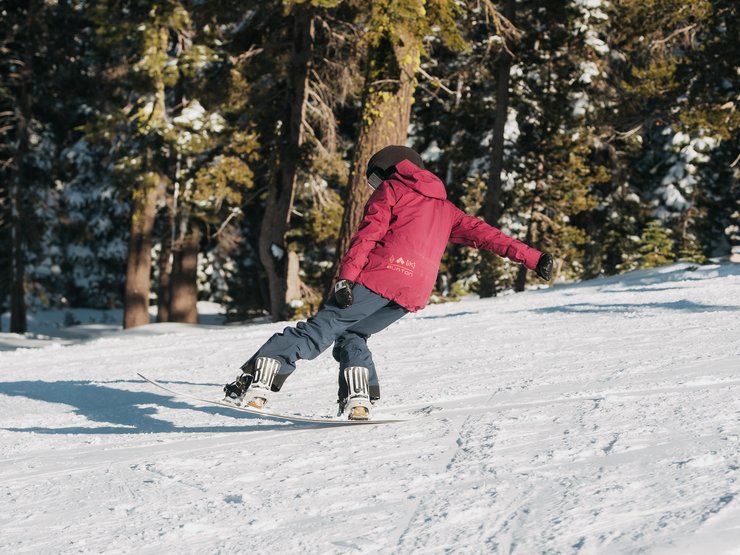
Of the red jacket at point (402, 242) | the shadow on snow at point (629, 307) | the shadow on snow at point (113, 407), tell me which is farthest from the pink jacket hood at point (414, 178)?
the shadow on snow at point (629, 307)

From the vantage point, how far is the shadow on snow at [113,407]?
5.55m

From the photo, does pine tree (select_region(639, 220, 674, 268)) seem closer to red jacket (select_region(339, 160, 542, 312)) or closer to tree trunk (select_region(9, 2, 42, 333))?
red jacket (select_region(339, 160, 542, 312))

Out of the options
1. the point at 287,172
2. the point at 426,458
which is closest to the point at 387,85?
the point at 287,172

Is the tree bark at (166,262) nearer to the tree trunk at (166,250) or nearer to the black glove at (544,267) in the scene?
the tree trunk at (166,250)

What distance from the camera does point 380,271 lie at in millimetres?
4961

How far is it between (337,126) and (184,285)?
772 cm

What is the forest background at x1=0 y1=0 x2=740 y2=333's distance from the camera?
17141mm

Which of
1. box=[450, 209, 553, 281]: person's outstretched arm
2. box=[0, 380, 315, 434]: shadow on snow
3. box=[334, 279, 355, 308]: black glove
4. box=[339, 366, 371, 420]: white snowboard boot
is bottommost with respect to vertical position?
box=[0, 380, 315, 434]: shadow on snow

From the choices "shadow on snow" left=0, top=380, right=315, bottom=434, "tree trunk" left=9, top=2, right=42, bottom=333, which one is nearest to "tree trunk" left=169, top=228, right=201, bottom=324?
"tree trunk" left=9, top=2, right=42, bottom=333

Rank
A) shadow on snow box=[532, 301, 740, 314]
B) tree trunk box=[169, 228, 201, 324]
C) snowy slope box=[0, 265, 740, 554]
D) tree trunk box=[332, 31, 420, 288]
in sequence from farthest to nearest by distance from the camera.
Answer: tree trunk box=[169, 228, 201, 324] → tree trunk box=[332, 31, 420, 288] → shadow on snow box=[532, 301, 740, 314] → snowy slope box=[0, 265, 740, 554]

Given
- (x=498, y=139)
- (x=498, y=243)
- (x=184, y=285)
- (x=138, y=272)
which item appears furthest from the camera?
(x=184, y=285)

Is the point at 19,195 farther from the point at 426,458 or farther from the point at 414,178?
the point at 426,458

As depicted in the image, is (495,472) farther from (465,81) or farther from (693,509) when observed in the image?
(465,81)

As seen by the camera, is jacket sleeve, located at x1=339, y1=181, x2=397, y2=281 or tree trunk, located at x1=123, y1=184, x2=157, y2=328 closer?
jacket sleeve, located at x1=339, y1=181, x2=397, y2=281
